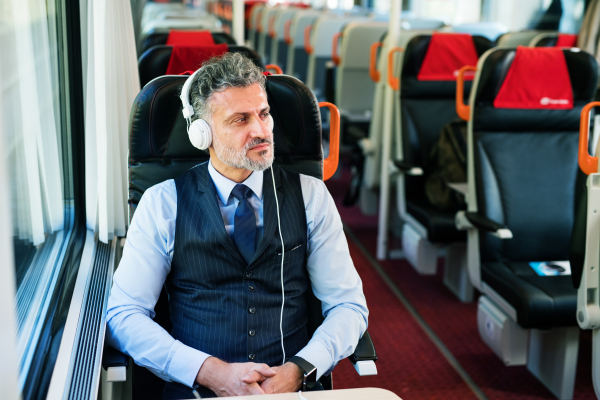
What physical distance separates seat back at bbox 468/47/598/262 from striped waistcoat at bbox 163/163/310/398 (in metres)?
1.28

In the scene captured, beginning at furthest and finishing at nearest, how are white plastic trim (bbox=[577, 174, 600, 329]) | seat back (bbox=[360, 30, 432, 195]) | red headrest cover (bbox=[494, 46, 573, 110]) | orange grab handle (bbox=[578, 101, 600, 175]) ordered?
seat back (bbox=[360, 30, 432, 195]) < red headrest cover (bbox=[494, 46, 573, 110]) < orange grab handle (bbox=[578, 101, 600, 175]) < white plastic trim (bbox=[577, 174, 600, 329])

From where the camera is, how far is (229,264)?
5.29ft

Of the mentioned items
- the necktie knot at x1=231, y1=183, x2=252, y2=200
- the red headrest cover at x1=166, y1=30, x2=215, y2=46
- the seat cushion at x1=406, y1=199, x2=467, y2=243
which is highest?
the red headrest cover at x1=166, y1=30, x2=215, y2=46

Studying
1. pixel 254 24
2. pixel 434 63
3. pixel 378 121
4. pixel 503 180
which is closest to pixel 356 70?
pixel 378 121

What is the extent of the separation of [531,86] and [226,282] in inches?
68.6

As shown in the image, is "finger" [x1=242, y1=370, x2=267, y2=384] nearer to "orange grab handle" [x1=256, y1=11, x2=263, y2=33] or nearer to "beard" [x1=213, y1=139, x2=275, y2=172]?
"beard" [x1=213, y1=139, x2=275, y2=172]

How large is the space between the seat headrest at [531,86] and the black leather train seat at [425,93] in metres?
0.89

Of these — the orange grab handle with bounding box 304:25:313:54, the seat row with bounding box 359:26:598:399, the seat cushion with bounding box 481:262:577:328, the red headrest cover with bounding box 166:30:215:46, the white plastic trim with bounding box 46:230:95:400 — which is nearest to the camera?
the white plastic trim with bounding box 46:230:95:400

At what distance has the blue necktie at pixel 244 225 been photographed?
1.64 metres

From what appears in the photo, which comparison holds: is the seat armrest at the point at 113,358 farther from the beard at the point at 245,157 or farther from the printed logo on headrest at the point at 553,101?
the printed logo on headrest at the point at 553,101

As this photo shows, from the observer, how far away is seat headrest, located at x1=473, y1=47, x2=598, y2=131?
2654 millimetres

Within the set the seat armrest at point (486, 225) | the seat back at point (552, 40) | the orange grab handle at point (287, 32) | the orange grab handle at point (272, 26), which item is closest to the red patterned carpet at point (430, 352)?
the seat armrest at point (486, 225)

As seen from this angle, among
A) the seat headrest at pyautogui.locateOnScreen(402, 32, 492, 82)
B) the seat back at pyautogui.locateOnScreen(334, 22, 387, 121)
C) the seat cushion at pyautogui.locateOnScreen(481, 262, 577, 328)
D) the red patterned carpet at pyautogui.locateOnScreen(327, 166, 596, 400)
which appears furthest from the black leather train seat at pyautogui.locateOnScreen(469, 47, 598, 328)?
the seat back at pyautogui.locateOnScreen(334, 22, 387, 121)

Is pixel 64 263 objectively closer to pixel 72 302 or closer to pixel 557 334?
pixel 72 302
